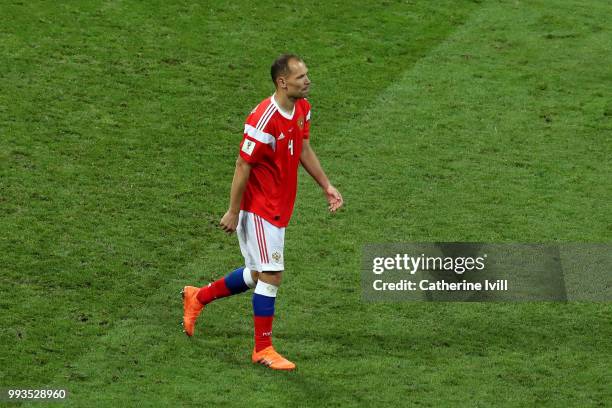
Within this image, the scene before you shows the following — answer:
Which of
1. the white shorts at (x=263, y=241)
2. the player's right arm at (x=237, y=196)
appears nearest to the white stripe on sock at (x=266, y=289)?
the white shorts at (x=263, y=241)

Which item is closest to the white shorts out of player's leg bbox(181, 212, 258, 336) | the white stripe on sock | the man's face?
the white stripe on sock

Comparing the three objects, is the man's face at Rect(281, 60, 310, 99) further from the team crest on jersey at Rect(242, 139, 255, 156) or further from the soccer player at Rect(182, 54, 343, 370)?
the team crest on jersey at Rect(242, 139, 255, 156)

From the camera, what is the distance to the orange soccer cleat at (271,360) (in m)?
9.02

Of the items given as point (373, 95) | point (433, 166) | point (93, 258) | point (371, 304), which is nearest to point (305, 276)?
point (371, 304)

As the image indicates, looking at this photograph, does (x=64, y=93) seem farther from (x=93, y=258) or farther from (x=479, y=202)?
(x=479, y=202)

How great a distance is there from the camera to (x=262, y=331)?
358 inches

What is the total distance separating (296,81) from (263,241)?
3.64ft

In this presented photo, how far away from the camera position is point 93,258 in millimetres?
10461

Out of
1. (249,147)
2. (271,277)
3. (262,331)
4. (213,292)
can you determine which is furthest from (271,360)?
(249,147)

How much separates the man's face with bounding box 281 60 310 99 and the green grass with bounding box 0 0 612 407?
71.5 inches

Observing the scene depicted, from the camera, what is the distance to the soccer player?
8.89 meters

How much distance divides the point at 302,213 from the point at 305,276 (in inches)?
47.2

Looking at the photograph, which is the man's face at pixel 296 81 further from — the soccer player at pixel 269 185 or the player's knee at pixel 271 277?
the player's knee at pixel 271 277

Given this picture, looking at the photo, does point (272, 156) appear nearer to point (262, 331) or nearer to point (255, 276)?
point (255, 276)
